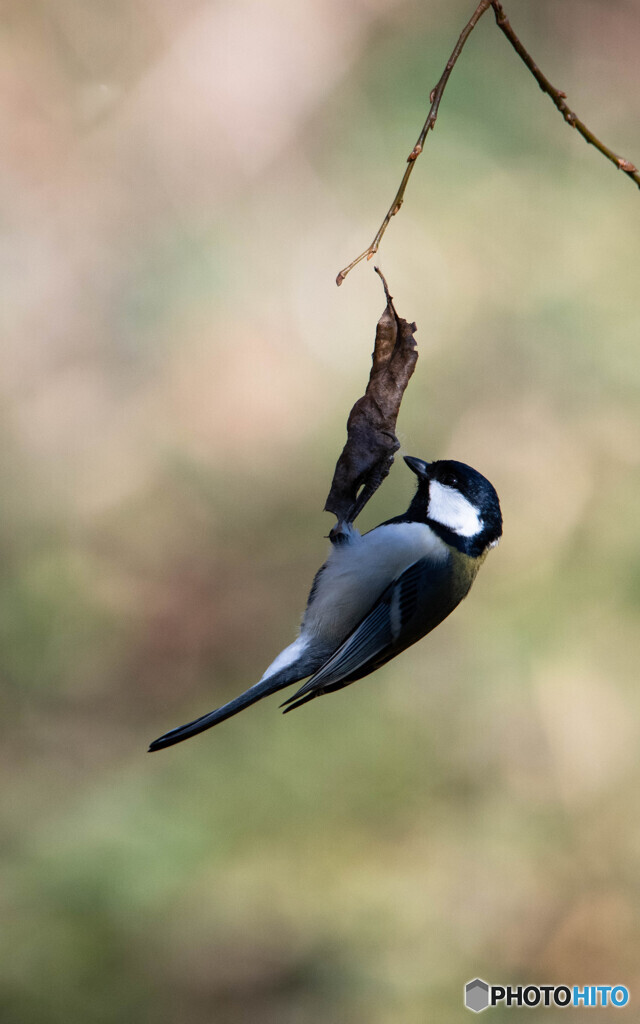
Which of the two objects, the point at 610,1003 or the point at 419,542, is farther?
the point at 610,1003

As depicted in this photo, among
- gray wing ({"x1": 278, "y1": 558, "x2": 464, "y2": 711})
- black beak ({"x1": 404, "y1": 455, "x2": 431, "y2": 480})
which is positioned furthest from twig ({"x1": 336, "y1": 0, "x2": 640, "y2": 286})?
gray wing ({"x1": 278, "y1": 558, "x2": 464, "y2": 711})

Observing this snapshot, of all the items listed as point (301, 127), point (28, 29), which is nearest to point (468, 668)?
point (301, 127)

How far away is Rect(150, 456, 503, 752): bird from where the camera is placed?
2482 millimetres

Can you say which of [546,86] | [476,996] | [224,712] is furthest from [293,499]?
[546,86]

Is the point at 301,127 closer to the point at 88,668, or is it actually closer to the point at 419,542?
the point at 88,668

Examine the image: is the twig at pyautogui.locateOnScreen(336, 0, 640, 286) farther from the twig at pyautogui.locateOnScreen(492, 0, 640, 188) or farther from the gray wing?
the gray wing

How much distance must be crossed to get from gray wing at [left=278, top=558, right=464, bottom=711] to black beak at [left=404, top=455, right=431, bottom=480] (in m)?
0.25

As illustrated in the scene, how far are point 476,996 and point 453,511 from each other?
253 centimetres

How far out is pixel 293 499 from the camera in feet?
16.6

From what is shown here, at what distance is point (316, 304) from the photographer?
17.6 feet

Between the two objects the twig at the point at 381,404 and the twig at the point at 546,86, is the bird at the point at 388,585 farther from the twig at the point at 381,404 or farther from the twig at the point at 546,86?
the twig at the point at 546,86

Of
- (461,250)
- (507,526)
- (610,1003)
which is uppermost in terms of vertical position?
(461,250)

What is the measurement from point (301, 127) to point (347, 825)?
383cm

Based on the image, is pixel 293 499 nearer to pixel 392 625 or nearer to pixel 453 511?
Answer: pixel 453 511
